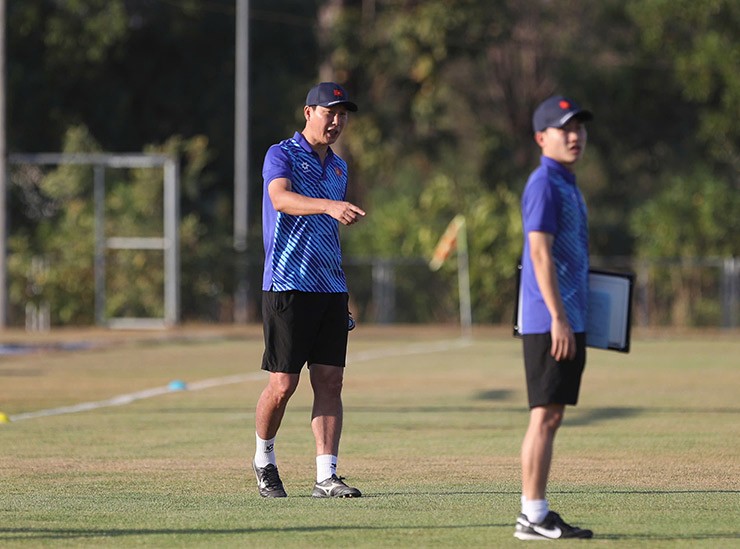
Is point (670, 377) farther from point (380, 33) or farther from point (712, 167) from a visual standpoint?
point (712, 167)

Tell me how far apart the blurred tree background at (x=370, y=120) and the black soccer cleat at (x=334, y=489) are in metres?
26.6

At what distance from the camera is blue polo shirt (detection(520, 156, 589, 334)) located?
751 cm

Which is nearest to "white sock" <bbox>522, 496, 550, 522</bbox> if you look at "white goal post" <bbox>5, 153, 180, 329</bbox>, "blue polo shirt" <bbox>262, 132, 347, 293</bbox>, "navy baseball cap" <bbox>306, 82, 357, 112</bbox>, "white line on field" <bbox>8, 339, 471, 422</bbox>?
"blue polo shirt" <bbox>262, 132, 347, 293</bbox>

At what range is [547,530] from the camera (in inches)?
299

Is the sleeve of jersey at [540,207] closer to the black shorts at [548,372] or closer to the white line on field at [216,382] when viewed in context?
the black shorts at [548,372]

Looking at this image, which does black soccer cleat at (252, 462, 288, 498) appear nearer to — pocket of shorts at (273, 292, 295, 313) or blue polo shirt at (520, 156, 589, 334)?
pocket of shorts at (273, 292, 295, 313)

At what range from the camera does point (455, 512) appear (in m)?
8.65

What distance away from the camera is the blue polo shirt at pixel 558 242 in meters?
7.51

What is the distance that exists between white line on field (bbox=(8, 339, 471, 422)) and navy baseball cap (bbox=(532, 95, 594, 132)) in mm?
8066

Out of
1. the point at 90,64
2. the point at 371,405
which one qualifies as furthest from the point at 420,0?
the point at 371,405

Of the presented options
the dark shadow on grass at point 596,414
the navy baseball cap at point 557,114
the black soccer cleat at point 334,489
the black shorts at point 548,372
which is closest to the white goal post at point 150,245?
the dark shadow on grass at point 596,414

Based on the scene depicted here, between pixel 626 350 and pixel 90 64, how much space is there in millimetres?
37388

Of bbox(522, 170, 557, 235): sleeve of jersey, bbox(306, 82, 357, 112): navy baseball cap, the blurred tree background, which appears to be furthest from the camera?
the blurred tree background

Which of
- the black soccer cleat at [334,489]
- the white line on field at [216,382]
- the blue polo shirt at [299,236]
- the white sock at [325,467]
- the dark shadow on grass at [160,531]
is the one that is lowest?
the white line on field at [216,382]
